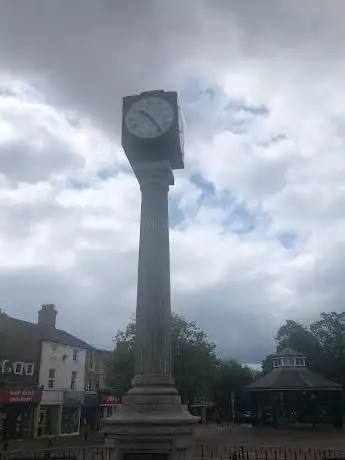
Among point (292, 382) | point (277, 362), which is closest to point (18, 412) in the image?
point (292, 382)

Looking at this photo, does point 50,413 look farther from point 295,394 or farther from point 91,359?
point 295,394

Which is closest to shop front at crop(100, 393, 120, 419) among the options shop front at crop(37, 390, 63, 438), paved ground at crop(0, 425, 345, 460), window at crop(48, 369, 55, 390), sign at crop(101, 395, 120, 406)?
sign at crop(101, 395, 120, 406)

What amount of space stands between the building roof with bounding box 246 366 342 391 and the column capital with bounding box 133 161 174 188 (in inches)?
1218

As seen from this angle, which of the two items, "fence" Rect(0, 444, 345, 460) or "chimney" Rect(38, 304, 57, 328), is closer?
"fence" Rect(0, 444, 345, 460)

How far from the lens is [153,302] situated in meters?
15.4

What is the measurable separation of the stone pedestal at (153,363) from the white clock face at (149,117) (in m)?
1.14

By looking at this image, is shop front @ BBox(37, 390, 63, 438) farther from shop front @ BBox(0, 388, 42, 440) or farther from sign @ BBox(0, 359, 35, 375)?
sign @ BBox(0, 359, 35, 375)

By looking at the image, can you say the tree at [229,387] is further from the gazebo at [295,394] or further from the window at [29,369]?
the window at [29,369]

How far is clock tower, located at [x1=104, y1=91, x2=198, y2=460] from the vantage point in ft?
44.1

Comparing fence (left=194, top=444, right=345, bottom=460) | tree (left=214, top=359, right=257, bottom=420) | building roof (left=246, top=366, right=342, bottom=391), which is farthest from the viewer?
tree (left=214, top=359, right=257, bottom=420)

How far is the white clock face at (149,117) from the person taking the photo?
55.2 feet

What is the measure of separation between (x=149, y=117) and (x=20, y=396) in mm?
29204

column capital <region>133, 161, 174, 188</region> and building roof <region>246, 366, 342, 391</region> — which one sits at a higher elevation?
column capital <region>133, 161, 174, 188</region>

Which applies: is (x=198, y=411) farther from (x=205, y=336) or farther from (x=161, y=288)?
(x=161, y=288)
